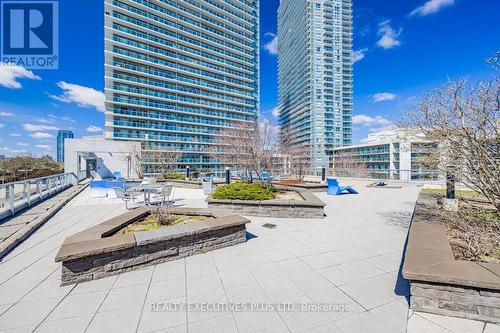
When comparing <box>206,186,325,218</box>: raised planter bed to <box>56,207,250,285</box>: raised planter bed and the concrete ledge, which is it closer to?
<box>56,207,250,285</box>: raised planter bed

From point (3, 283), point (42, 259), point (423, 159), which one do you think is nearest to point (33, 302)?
point (3, 283)

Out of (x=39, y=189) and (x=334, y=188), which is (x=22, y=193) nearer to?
(x=39, y=189)

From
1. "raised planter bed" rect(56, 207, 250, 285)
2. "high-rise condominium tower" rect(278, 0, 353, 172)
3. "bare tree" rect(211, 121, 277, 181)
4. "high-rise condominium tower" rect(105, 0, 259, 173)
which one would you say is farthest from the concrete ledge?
"high-rise condominium tower" rect(278, 0, 353, 172)

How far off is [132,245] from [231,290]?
183 centimetres

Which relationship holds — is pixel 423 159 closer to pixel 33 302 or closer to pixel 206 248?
pixel 206 248

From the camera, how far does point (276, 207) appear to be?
23.9 ft

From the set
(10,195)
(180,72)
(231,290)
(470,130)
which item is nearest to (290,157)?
(470,130)

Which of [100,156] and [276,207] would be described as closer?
[276,207]

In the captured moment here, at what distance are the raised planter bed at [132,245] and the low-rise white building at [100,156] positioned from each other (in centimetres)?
2624

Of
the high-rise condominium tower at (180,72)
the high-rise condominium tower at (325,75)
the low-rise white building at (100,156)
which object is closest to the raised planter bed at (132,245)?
the low-rise white building at (100,156)

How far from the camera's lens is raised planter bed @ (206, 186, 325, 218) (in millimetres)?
7074

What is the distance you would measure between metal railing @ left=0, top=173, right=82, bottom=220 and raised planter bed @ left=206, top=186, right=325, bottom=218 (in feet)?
21.4

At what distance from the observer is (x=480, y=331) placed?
221 cm

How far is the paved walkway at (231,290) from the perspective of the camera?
2.40 metres
